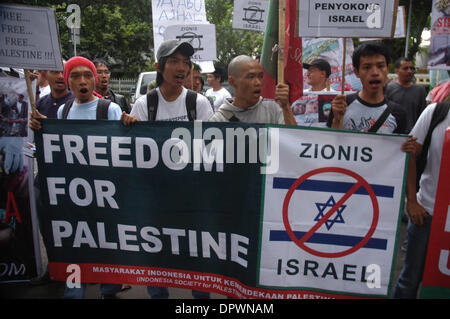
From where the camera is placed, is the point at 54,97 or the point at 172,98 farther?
the point at 54,97

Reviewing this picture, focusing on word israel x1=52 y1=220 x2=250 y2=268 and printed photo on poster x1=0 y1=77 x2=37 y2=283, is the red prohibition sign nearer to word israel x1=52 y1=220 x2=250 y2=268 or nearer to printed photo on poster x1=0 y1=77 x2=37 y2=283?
word israel x1=52 y1=220 x2=250 y2=268

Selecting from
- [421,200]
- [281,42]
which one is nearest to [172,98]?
[281,42]

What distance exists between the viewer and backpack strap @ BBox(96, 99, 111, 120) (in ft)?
10.9

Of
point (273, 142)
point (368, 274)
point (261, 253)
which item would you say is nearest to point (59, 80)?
point (273, 142)

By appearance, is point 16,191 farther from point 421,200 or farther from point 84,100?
point 421,200

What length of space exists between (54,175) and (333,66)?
4.37m

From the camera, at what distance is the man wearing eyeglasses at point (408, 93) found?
253 inches

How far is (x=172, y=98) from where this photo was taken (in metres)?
3.45

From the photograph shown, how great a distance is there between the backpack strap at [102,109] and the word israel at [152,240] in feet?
2.82

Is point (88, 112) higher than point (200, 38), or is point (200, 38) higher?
point (200, 38)

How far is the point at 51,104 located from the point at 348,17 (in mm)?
2822

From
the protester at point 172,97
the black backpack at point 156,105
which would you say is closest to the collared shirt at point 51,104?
the protester at point 172,97

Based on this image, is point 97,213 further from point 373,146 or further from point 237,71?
point 373,146

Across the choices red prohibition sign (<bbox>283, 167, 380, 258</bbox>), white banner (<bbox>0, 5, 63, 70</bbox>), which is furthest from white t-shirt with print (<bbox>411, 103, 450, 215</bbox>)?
white banner (<bbox>0, 5, 63, 70</bbox>)
